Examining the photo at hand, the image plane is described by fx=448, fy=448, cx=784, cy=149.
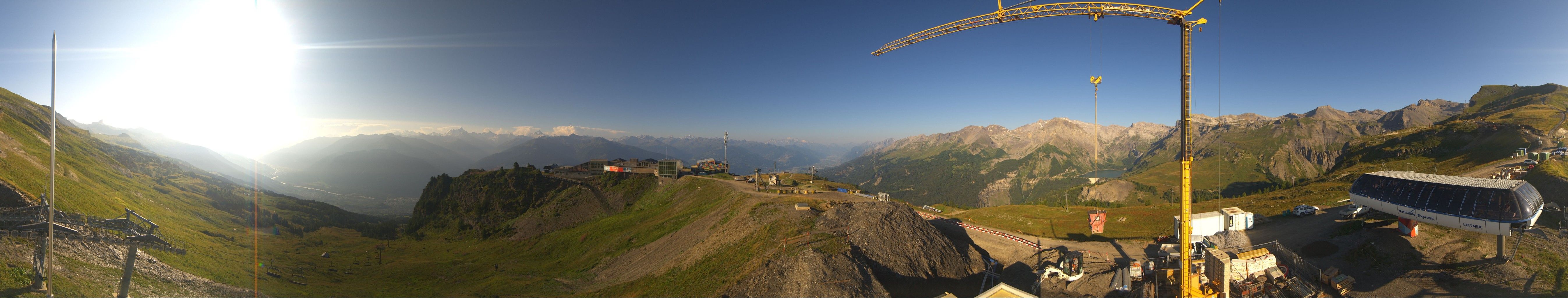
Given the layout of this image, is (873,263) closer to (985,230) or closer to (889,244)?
(889,244)

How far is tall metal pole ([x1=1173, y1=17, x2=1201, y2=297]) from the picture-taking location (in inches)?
1075

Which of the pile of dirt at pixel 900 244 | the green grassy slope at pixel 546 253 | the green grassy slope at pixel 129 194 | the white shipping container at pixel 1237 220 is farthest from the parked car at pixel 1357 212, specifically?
the green grassy slope at pixel 129 194

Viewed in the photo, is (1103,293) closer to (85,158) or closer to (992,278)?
(992,278)

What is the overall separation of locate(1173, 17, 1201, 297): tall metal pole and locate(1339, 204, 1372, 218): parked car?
24.3 meters

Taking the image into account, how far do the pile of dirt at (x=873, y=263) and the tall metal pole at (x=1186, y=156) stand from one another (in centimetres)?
1243

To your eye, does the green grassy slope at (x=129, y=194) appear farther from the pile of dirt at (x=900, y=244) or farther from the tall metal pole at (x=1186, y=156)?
the tall metal pole at (x=1186, y=156)

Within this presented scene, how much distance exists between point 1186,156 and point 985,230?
19.8 meters

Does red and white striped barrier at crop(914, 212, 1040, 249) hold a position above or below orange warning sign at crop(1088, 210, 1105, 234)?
below

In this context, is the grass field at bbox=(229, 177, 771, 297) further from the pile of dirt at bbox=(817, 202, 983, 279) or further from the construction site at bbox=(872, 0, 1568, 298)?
the construction site at bbox=(872, 0, 1568, 298)

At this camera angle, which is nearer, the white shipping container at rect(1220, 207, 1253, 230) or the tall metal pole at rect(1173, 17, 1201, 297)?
the tall metal pole at rect(1173, 17, 1201, 297)

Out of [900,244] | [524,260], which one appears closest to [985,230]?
[900,244]

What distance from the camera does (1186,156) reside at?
91.4 ft

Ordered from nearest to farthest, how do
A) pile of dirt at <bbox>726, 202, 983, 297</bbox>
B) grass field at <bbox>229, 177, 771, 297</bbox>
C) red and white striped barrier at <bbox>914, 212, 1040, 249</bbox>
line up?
pile of dirt at <bbox>726, 202, 983, 297</bbox>, grass field at <bbox>229, 177, 771, 297</bbox>, red and white striped barrier at <bbox>914, 212, 1040, 249</bbox>

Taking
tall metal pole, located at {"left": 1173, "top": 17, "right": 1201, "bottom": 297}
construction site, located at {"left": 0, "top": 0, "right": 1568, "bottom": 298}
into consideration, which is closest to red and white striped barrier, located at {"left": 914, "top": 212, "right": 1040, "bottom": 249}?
construction site, located at {"left": 0, "top": 0, "right": 1568, "bottom": 298}
